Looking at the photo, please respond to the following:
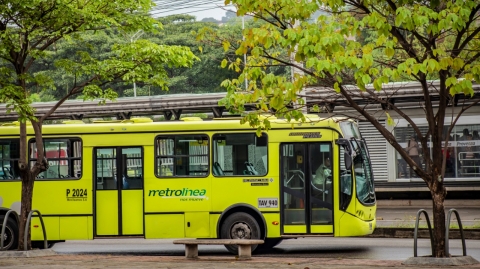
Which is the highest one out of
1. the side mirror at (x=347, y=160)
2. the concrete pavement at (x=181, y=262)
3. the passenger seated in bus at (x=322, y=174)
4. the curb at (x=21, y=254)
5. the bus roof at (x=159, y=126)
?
the bus roof at (x=159, y=126)

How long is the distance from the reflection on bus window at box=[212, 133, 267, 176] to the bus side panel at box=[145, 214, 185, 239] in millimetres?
1255

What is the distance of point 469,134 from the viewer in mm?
30719

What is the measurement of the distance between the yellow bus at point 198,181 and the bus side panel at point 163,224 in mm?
21

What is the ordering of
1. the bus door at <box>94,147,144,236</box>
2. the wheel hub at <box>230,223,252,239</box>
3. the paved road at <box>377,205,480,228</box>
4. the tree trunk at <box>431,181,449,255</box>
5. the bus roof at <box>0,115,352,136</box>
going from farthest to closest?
the paved road at <box>377,205,480,228</box>, the bus door at <box>94,147,144,236</box>, the bus roof at <box>0,115,352,136</box>, the wheel hub at <box>230,223,252,239</box>, the tree trunk at <box>431,181,449,255</box>

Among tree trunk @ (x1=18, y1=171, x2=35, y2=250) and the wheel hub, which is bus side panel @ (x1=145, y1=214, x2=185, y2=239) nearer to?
the wheel hub

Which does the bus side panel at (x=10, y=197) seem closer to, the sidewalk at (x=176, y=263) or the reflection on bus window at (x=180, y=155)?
the reflection on bus window at (x=180, y=155)

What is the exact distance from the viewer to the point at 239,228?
18391mm

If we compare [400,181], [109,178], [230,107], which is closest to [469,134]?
[400,181]

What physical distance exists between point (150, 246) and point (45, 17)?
23.0ft

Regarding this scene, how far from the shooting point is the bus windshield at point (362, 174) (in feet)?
60.1

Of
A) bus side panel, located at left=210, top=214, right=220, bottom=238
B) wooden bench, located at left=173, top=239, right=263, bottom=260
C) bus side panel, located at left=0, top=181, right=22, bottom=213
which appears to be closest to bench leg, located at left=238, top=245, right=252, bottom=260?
wooden bench, located at left=173, top=239, right=263, bottom=260

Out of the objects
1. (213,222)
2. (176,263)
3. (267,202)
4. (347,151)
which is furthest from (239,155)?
(176,263)

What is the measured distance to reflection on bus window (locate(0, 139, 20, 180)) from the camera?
Answer: 1955 cm

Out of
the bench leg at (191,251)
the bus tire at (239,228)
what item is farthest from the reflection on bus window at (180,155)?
the bench leg at (191,251)
